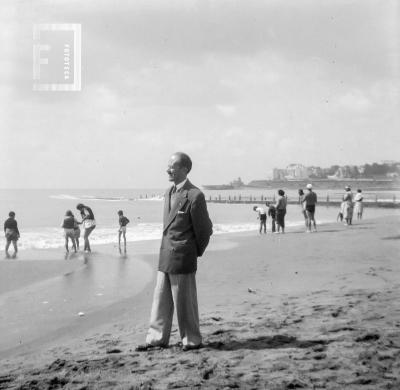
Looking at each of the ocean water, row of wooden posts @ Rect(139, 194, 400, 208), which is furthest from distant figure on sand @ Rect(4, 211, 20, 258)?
row of wooden posts @ Rect(139, 194, 400, 208)

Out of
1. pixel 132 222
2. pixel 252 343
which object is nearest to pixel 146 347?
pixel 252 343

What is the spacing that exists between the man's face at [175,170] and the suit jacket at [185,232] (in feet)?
0.46

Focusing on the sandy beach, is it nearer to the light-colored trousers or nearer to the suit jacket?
the light-colored trousers

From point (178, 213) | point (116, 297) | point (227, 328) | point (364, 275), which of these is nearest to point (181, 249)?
point (178, 213)

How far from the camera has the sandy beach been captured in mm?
3320

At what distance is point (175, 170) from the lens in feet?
14.0

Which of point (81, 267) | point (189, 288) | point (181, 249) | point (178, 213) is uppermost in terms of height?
point (178, 213)

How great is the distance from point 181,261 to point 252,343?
989mm

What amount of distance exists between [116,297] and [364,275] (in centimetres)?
416

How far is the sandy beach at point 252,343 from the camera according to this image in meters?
3.32

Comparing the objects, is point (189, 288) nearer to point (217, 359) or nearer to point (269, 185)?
point (217, 359)

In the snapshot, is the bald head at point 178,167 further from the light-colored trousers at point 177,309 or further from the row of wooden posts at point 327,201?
the row of wooden posts at point 327,201

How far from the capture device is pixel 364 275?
7836 mm

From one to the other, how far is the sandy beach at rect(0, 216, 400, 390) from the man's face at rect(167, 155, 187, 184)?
1533 mm
